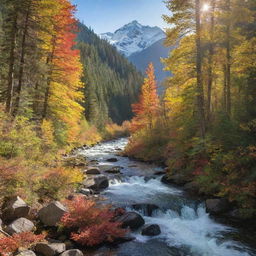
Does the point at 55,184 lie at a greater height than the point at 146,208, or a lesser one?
greater

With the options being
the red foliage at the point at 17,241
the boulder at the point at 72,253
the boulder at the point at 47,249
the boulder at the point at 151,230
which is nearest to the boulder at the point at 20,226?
the red foliage at the point at 17,241

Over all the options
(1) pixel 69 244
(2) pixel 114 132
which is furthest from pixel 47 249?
(2) pixel 114 132

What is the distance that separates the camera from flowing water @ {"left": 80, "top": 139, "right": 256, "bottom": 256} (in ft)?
34.5

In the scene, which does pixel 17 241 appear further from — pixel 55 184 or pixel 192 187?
pixel 192 187

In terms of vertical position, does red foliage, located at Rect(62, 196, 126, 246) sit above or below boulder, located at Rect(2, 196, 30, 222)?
below

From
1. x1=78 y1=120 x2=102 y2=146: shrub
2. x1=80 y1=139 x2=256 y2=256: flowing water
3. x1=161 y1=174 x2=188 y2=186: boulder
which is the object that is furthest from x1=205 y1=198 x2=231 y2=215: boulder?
x1=78 y1=120 x2=102 y2=146: shrub

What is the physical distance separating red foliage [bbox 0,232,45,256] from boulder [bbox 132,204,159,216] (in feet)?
19.4

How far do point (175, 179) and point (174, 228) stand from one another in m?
7.29

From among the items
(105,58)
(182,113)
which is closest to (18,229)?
(182,113)

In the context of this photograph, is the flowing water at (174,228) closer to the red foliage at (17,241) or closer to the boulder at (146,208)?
the boulder at (146,208)

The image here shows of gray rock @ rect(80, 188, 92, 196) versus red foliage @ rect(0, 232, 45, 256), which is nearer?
red foliage @ rect(0, 232, 45, 256)

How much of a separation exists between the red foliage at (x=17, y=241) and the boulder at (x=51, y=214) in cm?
137

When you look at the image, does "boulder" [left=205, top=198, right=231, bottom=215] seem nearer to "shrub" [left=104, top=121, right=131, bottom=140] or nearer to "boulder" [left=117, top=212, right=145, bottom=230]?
"boulder" [left=117, top=212, right=145, bottom=230]

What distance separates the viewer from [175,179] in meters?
19.8
